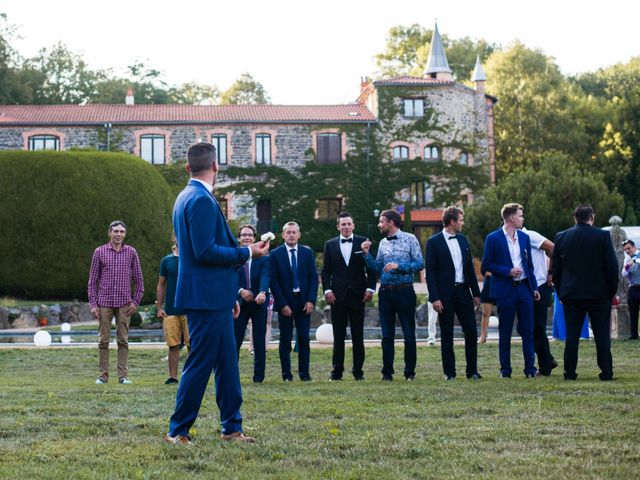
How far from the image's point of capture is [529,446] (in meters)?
6.22

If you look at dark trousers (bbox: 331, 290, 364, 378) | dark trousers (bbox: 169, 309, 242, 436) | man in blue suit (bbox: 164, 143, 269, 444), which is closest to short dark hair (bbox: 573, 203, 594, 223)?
dark trousers (bbox: 331, 290, 364, 378)

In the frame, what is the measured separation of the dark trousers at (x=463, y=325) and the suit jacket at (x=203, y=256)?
5.20 metres

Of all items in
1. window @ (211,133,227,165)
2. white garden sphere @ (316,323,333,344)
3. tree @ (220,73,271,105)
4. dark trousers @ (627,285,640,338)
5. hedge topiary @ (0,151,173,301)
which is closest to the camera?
dark trousers @ (627,285,640,338)

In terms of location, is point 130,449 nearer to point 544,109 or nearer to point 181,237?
point 181,237

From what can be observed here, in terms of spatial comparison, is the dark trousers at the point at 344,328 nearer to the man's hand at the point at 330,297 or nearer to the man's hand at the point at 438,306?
the man's hand at the point at 330,297

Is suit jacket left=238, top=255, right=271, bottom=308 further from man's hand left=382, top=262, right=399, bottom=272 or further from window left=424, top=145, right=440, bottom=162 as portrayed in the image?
window left=424, top=145, right=440, bottom=162

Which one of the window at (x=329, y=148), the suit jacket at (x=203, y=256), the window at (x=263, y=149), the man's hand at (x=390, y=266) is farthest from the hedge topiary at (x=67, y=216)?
the suit jacket at (x=203, y=256)

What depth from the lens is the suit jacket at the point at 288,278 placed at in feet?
40.0

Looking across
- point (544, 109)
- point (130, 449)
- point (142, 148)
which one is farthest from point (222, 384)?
point (544, 109)

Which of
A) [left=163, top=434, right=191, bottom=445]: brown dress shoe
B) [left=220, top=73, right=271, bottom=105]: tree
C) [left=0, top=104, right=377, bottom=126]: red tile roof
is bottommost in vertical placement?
[left=163, top=434, right=191, bottom=445]: brown dress shoe

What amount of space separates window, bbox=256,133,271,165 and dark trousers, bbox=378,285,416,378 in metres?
40.4

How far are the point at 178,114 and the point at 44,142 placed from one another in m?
6.50

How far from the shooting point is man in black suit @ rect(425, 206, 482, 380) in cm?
1155

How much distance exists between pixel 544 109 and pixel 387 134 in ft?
33.0
